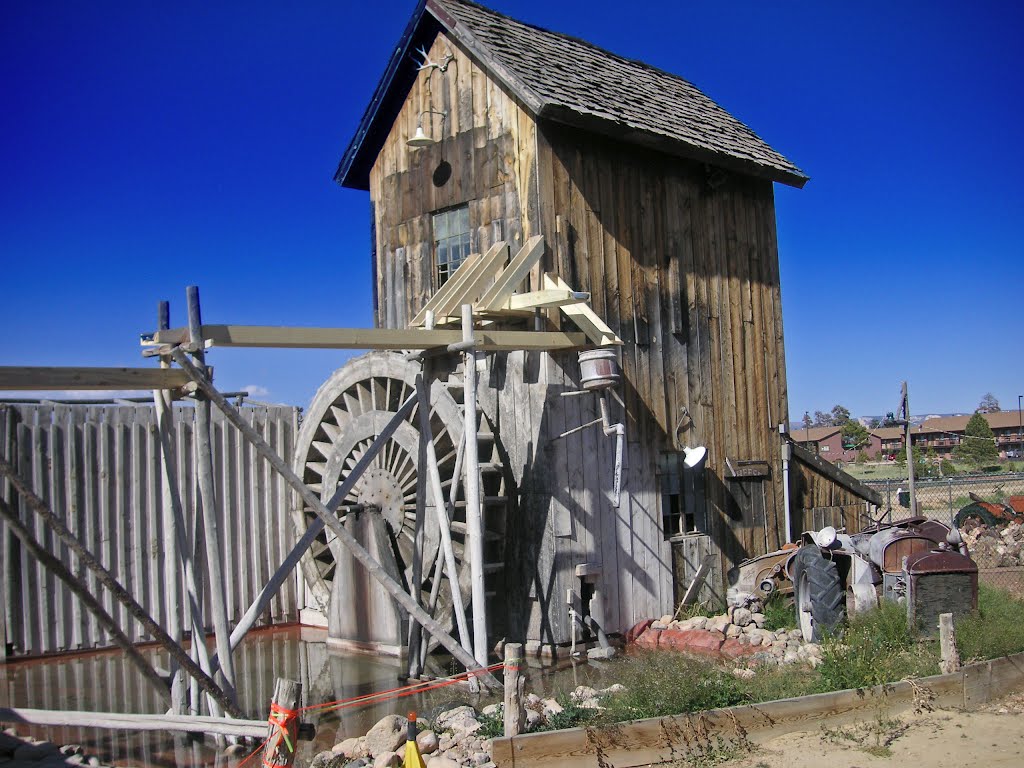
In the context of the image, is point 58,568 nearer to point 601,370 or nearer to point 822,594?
point 601,370

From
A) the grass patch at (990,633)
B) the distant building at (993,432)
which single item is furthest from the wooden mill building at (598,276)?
the distant building at (993,432)

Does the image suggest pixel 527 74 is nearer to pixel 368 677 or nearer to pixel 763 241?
pixel 763 241

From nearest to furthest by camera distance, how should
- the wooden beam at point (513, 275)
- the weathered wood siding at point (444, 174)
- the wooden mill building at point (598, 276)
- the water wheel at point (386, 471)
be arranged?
the wooden beam at point (513, 275)
the wooden mill building at point (598, 276)
the water wheel at point (386, 471)
the weathered wood siding at point (444, 174)

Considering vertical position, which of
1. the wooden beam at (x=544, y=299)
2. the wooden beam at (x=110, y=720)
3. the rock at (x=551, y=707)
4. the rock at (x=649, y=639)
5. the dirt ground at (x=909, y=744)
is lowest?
the rock at (x=649, y=639)

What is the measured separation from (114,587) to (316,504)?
1.65 metres

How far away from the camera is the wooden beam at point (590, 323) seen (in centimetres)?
1009

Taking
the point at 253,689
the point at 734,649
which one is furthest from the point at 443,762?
the point at 734,649

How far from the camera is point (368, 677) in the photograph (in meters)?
9.80

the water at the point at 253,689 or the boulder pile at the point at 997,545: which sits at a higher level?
the boulder pile at the point at 997,545

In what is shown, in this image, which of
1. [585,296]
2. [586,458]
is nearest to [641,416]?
[586,458]

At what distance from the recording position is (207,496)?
736 centimetres

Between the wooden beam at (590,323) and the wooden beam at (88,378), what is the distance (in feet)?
13.5

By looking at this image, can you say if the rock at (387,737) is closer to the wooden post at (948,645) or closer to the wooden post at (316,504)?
the wooden post at (316,504)

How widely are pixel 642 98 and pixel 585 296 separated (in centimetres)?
381
